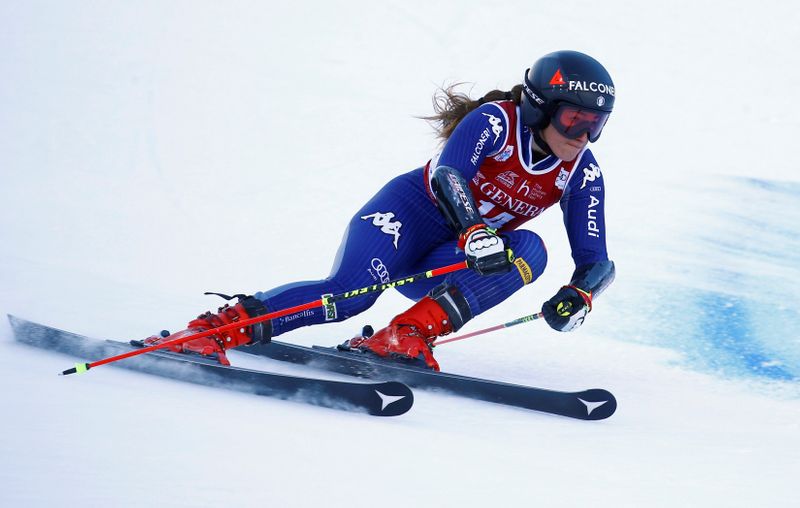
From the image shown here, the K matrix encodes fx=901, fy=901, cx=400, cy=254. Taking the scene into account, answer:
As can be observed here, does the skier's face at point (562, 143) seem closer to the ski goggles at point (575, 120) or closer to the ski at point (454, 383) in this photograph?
the ski goggles at point (575, 120)

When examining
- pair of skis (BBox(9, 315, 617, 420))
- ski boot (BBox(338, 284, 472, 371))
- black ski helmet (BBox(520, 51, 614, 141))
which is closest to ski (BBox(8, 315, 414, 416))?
pair of skis (BBox(9, 315, 617, 420))

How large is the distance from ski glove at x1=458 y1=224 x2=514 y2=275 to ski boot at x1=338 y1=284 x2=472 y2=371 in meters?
0.39

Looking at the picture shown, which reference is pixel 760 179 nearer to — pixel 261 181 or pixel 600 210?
pixel 261 181

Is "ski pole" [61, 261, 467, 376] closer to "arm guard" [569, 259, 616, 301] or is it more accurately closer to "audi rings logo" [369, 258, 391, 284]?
"audi rings logo" [369, 258, 391, 284]

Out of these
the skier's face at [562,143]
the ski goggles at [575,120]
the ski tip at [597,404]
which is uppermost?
the ski goggles at [575,120]

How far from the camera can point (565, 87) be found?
3.23 m

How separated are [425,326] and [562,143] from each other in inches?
33.5

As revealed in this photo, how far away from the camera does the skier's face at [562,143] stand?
3.30m

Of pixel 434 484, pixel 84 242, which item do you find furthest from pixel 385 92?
pixel 434 484

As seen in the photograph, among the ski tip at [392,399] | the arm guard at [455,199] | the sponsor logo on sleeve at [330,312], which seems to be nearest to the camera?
the ski tip at [392,399]

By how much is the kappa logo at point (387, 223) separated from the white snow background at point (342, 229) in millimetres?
644

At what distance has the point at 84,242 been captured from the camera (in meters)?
5.04

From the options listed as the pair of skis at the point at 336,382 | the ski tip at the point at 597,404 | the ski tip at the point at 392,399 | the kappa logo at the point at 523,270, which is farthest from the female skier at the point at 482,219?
the ski tip at the point at 392,399

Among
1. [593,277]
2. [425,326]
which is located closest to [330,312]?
[425,326]
